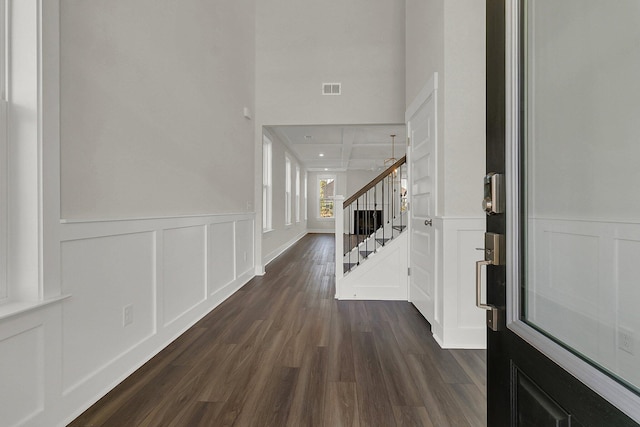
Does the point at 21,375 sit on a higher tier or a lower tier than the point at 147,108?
lower

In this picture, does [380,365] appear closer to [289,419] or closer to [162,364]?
[289,419]

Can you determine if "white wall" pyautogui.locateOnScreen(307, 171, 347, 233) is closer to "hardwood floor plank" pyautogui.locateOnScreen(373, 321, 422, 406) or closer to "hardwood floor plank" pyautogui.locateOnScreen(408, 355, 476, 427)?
"hardwood floor plank" pyautogui.locateOnScreen(373, 321, 422, 406)

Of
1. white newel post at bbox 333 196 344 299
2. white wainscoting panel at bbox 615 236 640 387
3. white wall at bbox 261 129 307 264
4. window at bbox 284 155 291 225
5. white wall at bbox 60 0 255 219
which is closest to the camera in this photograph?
white wainscoting panel at bbox 615 236 640 387

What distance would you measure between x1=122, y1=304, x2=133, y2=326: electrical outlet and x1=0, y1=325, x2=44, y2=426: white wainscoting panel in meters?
0.55

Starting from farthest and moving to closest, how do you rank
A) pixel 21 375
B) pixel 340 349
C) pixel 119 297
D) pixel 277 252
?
1. pixel 277 252
2. pixel 340 349
3. pixel 119 297
4. pixel 21 375

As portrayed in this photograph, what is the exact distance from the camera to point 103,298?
1.80 m

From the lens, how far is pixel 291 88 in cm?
479

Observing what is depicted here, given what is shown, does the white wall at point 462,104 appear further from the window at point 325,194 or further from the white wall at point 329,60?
the window at point 325,194

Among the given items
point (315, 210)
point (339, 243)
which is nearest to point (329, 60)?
point (339, 243)

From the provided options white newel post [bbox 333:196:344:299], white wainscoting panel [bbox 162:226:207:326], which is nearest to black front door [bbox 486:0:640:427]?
white wainscoting panel [bbox 162:226:207:326]

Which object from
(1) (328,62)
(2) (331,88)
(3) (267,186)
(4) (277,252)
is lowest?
(4) (277,252)

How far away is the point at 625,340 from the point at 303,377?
68.1 inches

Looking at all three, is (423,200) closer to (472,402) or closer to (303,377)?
(472,402)

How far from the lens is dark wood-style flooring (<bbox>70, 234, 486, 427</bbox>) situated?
1.59 m
